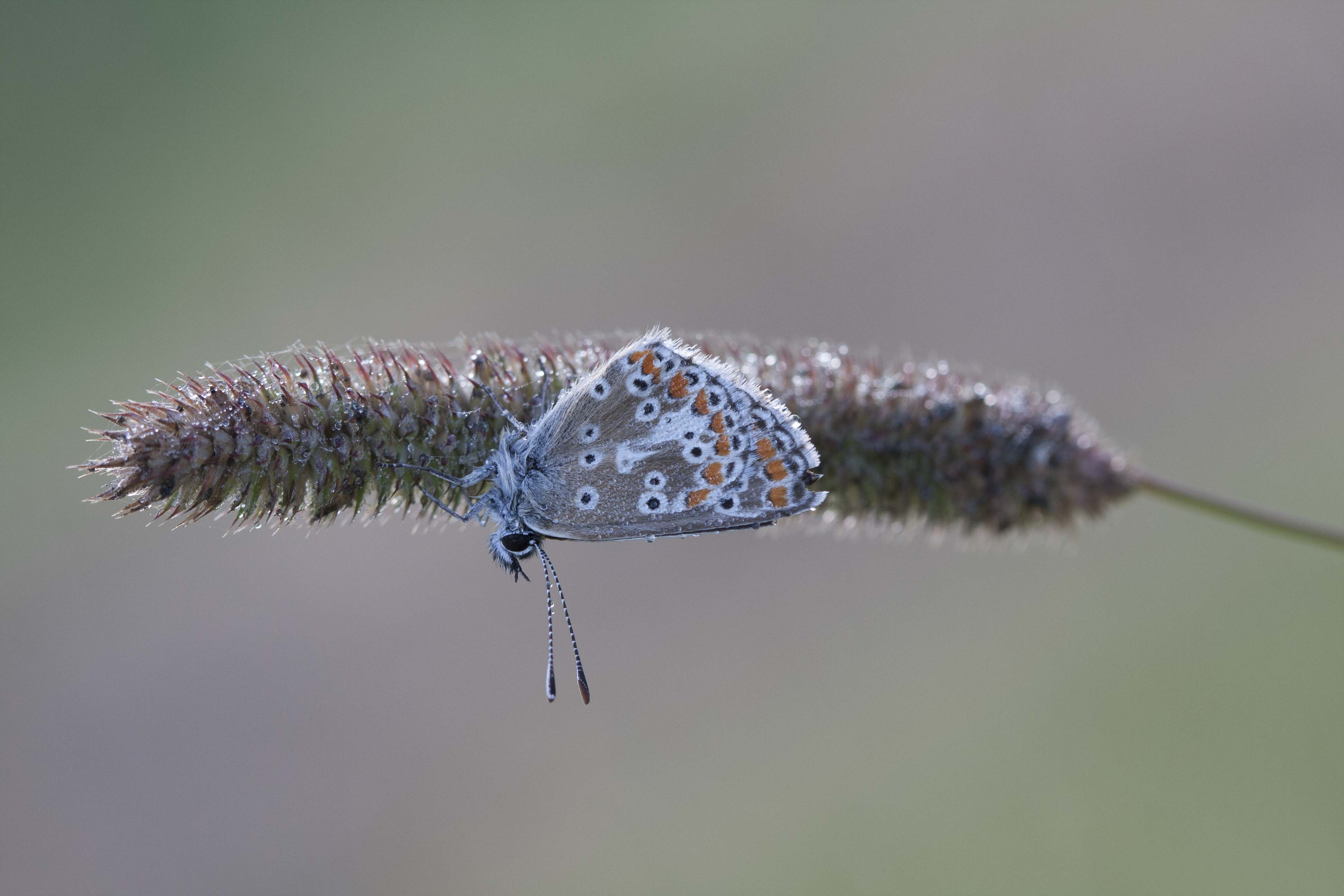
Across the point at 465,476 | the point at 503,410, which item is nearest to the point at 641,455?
the point at 503,410

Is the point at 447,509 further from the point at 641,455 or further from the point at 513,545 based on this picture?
the point at 641,455

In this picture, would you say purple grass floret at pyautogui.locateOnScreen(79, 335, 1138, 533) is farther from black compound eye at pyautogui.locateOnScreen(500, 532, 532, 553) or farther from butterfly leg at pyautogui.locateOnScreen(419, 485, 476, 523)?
black compound eye at pyautogui.locateOnScreen(500, 532, 532, 553)

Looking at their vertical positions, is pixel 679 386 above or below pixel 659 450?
above

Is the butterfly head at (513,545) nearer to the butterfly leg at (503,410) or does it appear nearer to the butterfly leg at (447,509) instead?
the butterfly leg at (447,509)

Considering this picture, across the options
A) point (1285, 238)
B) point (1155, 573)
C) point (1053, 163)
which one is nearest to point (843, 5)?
point (1053, 163)

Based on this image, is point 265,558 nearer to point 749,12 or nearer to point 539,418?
point 539,418

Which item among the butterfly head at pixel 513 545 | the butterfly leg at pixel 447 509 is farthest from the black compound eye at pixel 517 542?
the butterfly leg at pixel 447 509
